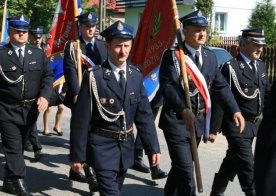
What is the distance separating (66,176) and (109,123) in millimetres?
2482

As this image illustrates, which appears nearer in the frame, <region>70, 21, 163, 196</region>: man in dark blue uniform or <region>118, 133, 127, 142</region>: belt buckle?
<region>70, 21, 163, 196</region>: man in dark blue uniform

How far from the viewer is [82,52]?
6434 millimetres

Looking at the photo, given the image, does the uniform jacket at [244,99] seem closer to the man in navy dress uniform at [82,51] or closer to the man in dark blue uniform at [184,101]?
the man in dark blue uniform at [184,101]

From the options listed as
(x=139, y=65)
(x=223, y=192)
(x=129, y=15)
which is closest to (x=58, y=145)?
(x=139, y=65)

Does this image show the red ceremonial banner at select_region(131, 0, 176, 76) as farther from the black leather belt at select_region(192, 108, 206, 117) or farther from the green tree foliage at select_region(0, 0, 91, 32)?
the green tree foliage at select_region(0, 0, 91, 32)

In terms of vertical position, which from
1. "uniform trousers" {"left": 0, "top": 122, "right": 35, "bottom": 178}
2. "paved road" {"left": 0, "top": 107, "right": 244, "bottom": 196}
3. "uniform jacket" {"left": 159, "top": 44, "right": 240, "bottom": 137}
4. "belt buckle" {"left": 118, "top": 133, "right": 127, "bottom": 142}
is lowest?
"paved road" {"left": 0, "top": 107, "right": 244, "bottom": 196}

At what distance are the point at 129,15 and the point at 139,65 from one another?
83.9 feet

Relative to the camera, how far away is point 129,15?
3158 centimetres

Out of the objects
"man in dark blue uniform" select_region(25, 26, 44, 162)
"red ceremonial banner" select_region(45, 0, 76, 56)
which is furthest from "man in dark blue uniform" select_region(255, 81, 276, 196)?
"man in dark blue uniform" select_region(25, 26, 44, 162)

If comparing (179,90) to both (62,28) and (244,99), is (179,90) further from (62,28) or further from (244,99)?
(62,28)

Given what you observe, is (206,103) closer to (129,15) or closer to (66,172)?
(66,172)

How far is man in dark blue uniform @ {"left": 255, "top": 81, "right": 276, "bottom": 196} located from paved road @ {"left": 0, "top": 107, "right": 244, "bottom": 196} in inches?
160

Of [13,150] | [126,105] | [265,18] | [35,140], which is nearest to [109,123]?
[126,105]

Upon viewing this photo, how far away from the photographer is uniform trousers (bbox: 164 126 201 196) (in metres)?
4.70
